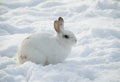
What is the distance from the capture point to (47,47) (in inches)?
201

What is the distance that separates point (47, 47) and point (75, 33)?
6.74 feet

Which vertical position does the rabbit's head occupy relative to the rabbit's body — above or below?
above

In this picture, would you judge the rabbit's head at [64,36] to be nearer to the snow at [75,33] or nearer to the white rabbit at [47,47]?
the white rabbit at [47,47]

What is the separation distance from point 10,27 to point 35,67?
11.4 ft

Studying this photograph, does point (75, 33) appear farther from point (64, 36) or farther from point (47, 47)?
point (47, 47)

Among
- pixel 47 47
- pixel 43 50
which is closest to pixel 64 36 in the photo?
pixel 47 47

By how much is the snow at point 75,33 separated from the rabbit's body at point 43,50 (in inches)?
8.6

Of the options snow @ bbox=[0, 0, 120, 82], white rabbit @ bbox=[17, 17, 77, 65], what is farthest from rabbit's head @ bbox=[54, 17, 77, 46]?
snow @ bbox=[0, 0, 120, 82]

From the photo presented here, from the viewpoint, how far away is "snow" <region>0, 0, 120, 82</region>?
14.3ft

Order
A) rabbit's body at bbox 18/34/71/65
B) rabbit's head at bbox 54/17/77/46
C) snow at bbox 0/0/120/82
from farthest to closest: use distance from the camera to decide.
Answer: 1. rabbit's head at bbox 54/17/77/46
2. rabbit's body at bbox 18/34/71/65
3. snow at bbox 0/0/120/82

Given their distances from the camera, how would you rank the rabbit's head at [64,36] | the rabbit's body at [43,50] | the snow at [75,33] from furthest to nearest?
the rabbit's head at [64,36]
the rabbit's body at [43,50]
the snow at [75,33]

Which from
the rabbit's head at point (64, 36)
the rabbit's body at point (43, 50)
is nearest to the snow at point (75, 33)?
the rabbit's body at point (43, 50)

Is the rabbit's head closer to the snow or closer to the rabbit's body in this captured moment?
the rabbit's body

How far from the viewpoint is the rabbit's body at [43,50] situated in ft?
16.4
